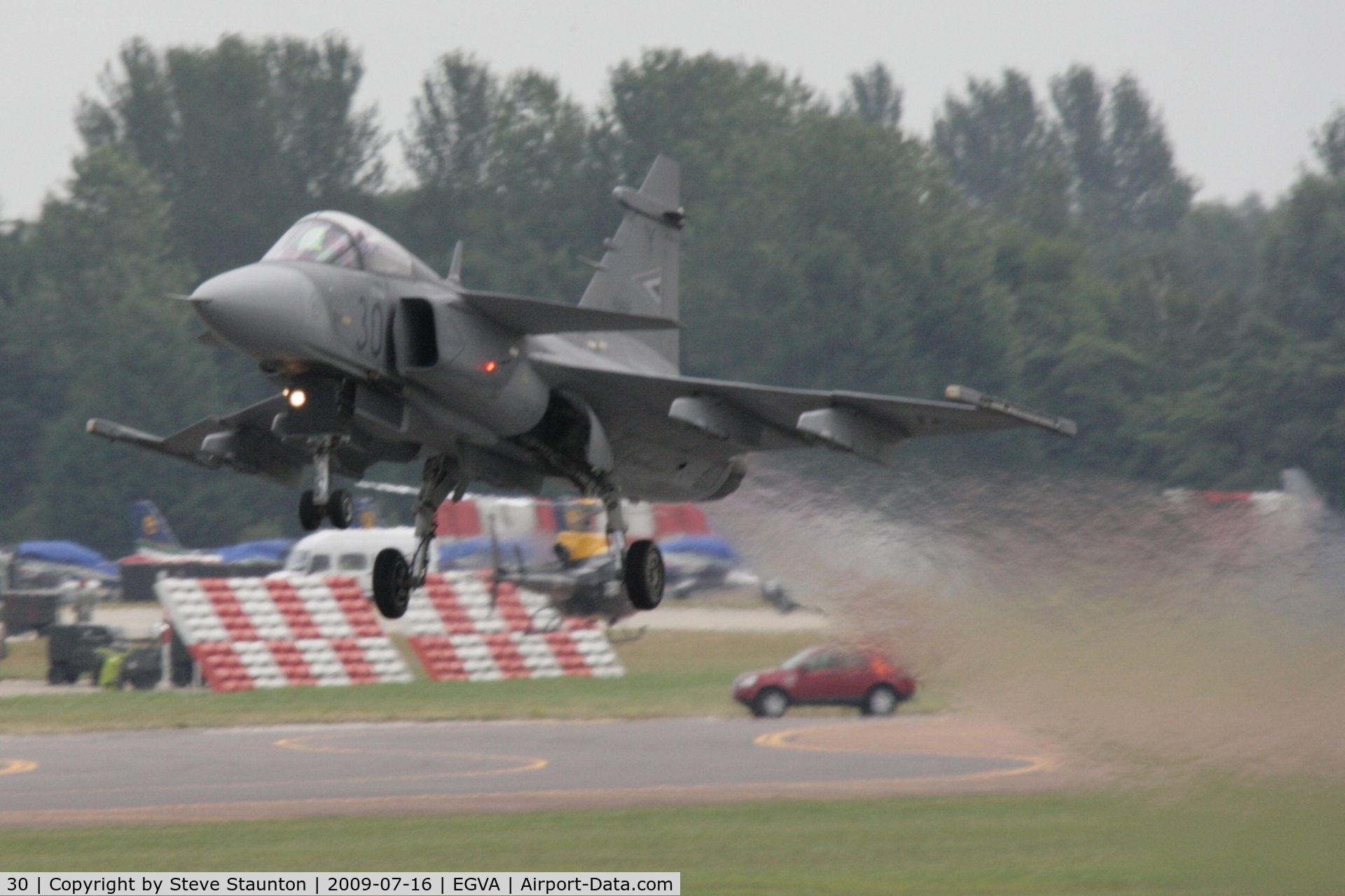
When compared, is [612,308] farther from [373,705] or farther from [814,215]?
[814,215]

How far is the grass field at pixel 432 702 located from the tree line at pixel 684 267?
9294mm

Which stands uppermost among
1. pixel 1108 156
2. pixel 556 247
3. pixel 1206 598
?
pixel 1108 156

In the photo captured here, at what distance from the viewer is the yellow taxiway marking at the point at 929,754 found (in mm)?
25969

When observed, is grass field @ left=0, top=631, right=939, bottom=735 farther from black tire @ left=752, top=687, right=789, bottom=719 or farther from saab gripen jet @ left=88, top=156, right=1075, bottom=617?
saab gripen jet @ left=88, top=156, right=1075, bottom=617

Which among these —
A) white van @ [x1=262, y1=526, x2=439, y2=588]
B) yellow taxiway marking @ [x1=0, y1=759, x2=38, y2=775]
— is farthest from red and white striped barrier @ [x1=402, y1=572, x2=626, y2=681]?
white van @ [x1=262, y1=526, x2=439, y2=588]

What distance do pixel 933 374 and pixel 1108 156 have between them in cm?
7040

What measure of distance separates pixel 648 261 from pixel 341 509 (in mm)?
5714

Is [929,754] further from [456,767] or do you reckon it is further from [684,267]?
[684,267]

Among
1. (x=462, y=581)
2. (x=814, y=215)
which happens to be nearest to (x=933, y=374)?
(x=814, y=215)

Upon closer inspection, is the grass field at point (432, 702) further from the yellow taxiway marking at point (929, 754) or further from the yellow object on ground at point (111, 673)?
the yellow taxiway marking at point (929, 754)

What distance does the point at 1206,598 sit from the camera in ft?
58.5

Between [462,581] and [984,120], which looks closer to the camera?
[462,581]

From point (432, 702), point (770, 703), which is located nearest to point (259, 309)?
point (770, 703)

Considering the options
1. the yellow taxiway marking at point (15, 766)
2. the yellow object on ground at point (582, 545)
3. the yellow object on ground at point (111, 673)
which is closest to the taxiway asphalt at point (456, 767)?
the yellow taxiway marking at point (15, 766)
